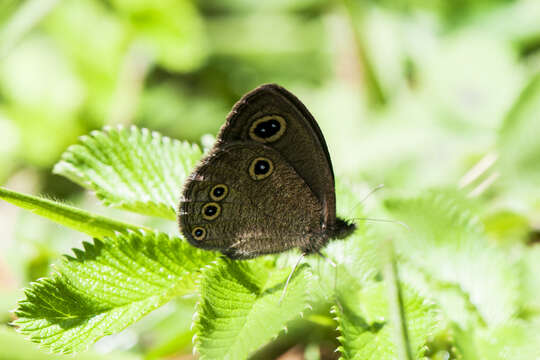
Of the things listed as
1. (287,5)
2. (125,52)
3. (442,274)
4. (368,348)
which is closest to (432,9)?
(287,5)

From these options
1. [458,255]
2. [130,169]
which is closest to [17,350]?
[130,169]

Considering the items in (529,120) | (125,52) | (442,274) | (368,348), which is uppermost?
(125,52)

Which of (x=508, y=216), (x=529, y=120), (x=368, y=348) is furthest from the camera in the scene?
(x=529, y=120)

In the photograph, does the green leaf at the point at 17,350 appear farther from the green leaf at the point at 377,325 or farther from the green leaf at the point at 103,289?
the green leaf at the point at 377,325

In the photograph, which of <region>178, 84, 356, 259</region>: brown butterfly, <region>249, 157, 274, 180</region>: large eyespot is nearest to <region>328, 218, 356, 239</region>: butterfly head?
<region>178, 84, 356, 259</region>: brown butterfly

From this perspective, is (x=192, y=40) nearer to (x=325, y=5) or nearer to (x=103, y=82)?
(x=103, y=82)

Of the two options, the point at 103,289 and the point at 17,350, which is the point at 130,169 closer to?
the point at 103,289
